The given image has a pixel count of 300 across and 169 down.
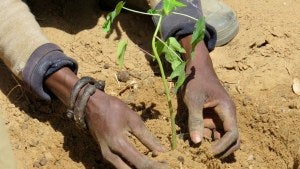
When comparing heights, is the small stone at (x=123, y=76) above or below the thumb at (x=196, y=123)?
below

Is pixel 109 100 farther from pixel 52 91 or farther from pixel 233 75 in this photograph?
pixel 233 75

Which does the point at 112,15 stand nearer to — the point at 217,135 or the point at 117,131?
the point at 117,131

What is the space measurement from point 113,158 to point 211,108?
42 centimetres

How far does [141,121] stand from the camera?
2061 millimetres

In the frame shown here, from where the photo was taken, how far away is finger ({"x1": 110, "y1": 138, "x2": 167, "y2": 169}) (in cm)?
194

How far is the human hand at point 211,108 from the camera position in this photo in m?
2.09

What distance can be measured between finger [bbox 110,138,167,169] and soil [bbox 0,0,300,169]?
0.27ft

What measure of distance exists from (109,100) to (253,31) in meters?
0.98

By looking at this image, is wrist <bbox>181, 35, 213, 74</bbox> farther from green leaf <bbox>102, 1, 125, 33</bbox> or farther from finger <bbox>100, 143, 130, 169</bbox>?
finger <bbox>100, 143, 130, 169</bbox>

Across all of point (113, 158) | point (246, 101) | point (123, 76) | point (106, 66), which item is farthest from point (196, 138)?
point (106, 66)

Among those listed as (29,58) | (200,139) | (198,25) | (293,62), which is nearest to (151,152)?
(200,139)

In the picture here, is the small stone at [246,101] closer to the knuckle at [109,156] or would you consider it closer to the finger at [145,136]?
the finger at [145,136]

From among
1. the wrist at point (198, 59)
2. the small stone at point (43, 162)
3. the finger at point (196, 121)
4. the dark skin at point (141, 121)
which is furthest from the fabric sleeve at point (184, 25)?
the small stone at point (43, 162)

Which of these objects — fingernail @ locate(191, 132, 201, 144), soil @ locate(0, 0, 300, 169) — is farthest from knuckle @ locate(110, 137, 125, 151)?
fingernail @ locate(191, 132, 201, 144)
